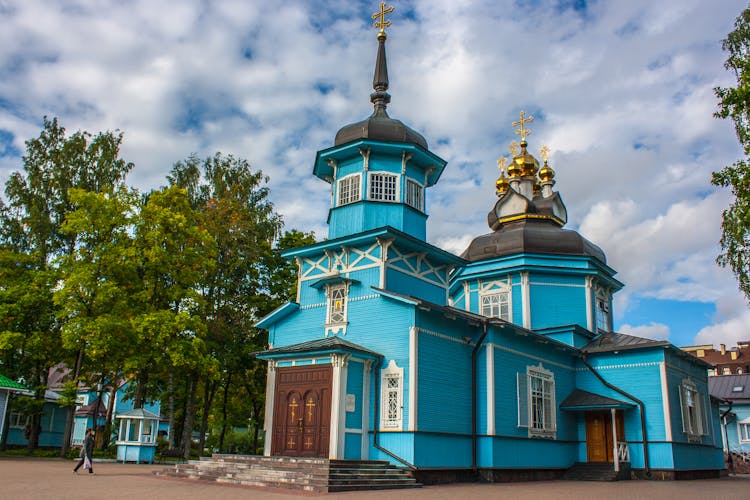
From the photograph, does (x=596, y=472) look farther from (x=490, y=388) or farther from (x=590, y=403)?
(x=490, y=388)

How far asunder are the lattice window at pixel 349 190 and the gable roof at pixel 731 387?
29.6 meters

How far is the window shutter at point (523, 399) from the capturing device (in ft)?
62.1

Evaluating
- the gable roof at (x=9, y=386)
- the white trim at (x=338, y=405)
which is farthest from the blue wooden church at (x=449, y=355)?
the gable roof at (x=9, y=386)

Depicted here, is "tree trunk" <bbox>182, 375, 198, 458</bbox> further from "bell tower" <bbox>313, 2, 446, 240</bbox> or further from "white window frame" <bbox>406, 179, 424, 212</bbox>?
"white window frame" <bbox>406, 179, 424, 212</bbox>

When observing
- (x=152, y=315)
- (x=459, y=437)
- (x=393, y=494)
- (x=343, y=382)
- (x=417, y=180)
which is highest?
(x=417, y=180)

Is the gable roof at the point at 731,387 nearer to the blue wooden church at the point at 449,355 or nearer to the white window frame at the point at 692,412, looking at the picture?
the blue wooden church at the point at 449,355

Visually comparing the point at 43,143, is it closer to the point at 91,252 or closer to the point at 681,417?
the point at 91,252

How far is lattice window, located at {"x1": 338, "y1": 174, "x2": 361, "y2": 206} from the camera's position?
19.6 m

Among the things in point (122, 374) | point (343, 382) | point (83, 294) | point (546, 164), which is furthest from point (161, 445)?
point (546, 164)

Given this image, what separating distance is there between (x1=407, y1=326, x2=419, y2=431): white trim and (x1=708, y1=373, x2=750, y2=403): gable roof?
2998 centimetres

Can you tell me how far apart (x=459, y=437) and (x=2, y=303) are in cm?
1777

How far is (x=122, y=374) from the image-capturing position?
23547mm

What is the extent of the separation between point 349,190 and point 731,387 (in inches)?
1294

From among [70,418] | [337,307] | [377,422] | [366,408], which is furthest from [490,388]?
[70,418]
